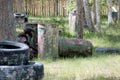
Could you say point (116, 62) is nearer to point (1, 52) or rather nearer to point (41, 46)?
point (41, 46)

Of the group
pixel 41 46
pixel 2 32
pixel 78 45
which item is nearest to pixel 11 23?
pixel 2 32

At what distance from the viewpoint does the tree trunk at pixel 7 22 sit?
9156mm

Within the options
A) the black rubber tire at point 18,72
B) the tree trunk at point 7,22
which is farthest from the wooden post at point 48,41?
the black rubber tire at point 18,72

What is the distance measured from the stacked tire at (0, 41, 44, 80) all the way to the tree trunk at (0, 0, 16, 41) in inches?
150

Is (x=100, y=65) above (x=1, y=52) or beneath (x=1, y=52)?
beneath

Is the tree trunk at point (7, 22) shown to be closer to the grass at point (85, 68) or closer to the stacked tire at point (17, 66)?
the grass at point (85, 68)

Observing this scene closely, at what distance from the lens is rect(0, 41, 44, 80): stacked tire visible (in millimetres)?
5035

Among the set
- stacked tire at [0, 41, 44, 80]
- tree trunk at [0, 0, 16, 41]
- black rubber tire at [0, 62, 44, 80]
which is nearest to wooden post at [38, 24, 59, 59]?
tree trunk at [0, 0, 16, 41]

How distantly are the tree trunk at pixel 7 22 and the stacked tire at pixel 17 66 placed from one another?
3799 mm

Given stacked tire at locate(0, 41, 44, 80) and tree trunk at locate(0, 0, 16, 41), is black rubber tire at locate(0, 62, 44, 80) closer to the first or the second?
stacked tire at locate(0, 41, 44, 80)

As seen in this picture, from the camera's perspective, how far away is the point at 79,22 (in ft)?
41.2

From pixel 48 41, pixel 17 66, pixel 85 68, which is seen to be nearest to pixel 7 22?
pixel 48 41

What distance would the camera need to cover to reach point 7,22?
9.26 m

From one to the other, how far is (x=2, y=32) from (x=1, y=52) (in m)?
4.13
